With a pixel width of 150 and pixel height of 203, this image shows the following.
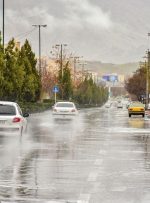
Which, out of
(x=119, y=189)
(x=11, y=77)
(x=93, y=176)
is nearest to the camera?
(x=119, y=189)

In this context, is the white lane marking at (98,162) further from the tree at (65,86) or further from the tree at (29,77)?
the tree at (65,86)

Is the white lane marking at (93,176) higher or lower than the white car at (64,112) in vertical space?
higher

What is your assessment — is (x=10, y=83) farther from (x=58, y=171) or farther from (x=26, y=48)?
(x=58, y=171)

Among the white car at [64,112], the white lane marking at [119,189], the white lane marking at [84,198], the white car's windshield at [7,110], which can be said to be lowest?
the white car at [64,112]

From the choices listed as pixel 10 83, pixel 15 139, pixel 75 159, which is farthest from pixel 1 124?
pixel 10 83

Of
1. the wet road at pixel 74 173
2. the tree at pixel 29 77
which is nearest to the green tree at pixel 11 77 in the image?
the tree at pixel 29 77

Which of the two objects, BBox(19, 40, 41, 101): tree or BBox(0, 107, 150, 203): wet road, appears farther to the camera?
BBox(19, 40, 41, 101): tree

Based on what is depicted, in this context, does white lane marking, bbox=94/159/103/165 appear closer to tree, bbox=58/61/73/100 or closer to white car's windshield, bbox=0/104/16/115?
white car's windshield, bbox=0/104/16/115

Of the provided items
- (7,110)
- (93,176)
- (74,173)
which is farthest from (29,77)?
(93,176)

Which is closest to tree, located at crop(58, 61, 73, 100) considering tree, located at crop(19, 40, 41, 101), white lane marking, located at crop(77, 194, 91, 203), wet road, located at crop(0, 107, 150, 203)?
tree, located at crop(19, 40, 41, 101)

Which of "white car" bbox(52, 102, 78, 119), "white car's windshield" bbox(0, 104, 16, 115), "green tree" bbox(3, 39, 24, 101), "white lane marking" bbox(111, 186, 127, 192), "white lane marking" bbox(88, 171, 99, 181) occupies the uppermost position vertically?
"green tree" bbox(3, 39, 24, 101)

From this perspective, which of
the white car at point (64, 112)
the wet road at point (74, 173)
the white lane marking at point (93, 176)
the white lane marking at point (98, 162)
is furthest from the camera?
the white car at point (64, 112)

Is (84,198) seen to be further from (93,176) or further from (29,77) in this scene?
(29,77)

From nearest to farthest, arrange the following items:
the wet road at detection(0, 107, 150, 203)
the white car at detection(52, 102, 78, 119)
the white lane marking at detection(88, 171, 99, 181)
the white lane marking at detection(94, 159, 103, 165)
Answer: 1. the wet road at detection(0, 107, 150, 203)
2. the white lane marking at detection(88, 171, 99, 181)
3. the white lane marking at detection(94, 159, 103, 165)
4. the white car at detection(52, 102, 78, 119)
